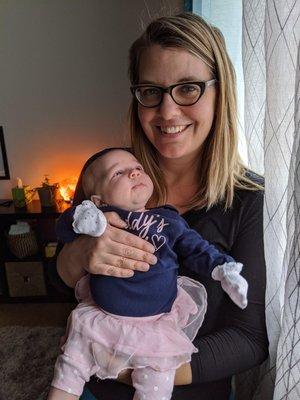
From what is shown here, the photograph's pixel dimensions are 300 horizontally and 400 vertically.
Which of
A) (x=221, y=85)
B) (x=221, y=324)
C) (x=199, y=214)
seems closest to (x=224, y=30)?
(x=221, y=85)

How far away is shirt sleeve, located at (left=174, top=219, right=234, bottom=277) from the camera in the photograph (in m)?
0.82

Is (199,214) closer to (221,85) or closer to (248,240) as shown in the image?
(248,240)

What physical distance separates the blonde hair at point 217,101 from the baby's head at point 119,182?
17 cm

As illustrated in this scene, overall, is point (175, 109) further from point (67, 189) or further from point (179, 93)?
point (67, 189)

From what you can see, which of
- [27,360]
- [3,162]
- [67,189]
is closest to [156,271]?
[27,360]

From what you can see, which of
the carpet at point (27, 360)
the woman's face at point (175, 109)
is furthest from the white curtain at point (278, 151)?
the carpet at point (27, 360)

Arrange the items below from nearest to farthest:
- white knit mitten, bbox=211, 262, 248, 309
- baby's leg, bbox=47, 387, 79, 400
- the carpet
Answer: white knit mitten, bbox=211, 262, 248, 309
baby's leg, bbox=47, 387, 79, 400
the carpet

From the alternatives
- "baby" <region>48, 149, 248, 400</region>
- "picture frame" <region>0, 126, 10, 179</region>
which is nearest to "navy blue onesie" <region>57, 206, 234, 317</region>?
"baby" <region>48, 149, 248, 400</region>

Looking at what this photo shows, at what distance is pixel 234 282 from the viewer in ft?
2.42

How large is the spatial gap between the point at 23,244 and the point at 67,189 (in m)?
0.56

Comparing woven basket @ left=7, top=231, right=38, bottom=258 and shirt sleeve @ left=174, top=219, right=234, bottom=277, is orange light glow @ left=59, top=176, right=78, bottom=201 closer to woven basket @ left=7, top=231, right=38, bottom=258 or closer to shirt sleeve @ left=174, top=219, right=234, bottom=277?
woven basket @ left=7, top=231, right=38, bottom=258

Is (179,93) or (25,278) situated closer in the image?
(179,93)

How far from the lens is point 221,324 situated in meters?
0.96

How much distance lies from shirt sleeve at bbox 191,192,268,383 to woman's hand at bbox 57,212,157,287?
0.25 m
